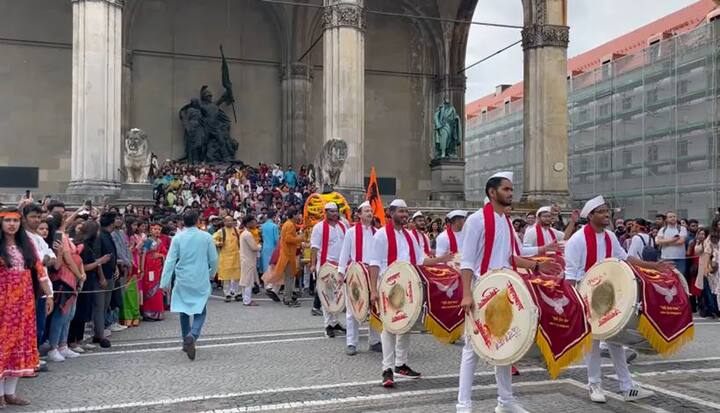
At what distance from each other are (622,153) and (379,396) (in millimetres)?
27001

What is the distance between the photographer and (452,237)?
10.4 m

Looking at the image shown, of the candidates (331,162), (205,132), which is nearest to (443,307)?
(331,162)

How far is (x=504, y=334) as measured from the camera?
18.3ft

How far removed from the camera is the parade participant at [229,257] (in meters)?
15.9

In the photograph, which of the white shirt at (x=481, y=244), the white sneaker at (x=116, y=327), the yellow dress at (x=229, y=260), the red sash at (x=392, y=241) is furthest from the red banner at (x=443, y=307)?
the yellow dress at (x=229, y=260)

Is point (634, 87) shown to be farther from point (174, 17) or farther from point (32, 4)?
point (32, 4)

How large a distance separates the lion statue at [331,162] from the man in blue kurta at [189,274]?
11.4 metres

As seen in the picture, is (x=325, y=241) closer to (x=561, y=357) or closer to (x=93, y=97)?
(x=561, y=357)

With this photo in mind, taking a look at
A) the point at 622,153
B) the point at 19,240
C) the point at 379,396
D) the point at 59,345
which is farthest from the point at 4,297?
the point at 622,153

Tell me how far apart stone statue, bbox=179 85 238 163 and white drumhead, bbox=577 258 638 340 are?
71.5 feet

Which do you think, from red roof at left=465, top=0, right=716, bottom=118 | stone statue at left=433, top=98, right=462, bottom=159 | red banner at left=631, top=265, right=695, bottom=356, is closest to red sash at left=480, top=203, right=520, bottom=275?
red banner at left=631, top=265, right=695, bottom=356

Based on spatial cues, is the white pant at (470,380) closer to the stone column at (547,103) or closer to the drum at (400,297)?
the drum at (400,297)

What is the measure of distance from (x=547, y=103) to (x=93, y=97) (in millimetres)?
13913

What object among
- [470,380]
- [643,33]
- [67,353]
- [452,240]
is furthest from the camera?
[643,33]
